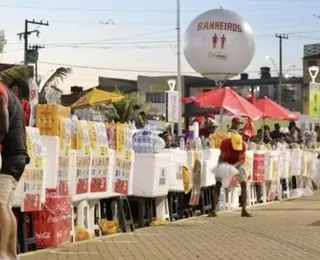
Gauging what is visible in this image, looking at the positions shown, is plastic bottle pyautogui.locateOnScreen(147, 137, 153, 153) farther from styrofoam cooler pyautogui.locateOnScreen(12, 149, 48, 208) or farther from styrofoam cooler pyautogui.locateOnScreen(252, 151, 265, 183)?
styrofoam cooler pyautogui.locateOnScreen(252, 151, 265, 183)

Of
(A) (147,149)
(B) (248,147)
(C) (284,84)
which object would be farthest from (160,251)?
(C) (284,84)

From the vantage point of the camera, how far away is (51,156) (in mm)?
8625

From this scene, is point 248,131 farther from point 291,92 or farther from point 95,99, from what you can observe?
point 291,92

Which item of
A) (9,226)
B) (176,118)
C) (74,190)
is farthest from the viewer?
(176,118)

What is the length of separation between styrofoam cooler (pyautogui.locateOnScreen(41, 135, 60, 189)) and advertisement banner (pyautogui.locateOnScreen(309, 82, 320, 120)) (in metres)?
15.3

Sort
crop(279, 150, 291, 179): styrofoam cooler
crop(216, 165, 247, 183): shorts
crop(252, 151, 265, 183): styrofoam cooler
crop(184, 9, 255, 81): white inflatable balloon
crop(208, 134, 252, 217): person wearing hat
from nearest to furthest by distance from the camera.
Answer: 1. crop(208, 134, 252, 217): person wearing hat
2. crop(216, 165, 247, 183): shorts
3. crop(252, 151, 265, 183): styrofoam cooler
4. crop(279, 150, 291, 179): styrofoam cooler
5. crop(184, 9, 255, 81): white inflatable balloon

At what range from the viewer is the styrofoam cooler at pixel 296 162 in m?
19.1

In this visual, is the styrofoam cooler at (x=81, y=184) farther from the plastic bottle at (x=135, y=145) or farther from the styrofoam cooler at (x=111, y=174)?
the plastic bottle at (x=135, y=145)

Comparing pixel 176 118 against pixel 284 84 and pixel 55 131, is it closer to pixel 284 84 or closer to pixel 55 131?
pixel 55 131

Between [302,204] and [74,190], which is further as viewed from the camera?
[302,204]

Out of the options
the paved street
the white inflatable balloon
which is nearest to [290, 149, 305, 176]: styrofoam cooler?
the white inflatable balloon

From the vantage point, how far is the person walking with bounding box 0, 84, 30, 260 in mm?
6258

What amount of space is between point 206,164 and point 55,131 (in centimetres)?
524

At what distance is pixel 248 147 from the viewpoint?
16359 millimetres
